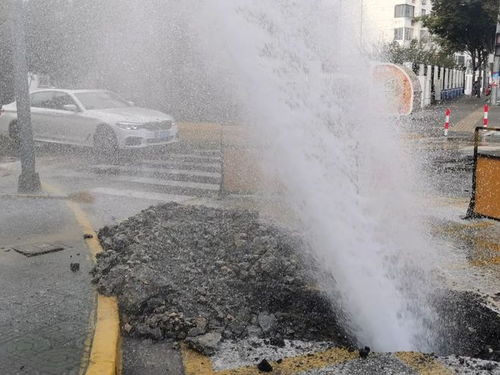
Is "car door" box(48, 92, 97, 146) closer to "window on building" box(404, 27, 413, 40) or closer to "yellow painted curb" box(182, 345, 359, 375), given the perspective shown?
"yellow painted curb" box(182, 345, 359, 375)

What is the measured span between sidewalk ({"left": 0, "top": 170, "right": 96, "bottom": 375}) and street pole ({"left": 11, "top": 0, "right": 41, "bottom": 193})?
160cm

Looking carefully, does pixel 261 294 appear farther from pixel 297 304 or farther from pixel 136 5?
pixel 136 5

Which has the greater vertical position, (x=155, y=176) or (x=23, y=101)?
(x=23, y=101)

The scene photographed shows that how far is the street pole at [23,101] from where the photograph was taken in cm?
762

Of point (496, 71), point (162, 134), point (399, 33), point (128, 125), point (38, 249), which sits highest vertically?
point (399, 33)

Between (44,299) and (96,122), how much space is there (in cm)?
875

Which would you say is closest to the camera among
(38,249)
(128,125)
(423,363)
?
(423,363)

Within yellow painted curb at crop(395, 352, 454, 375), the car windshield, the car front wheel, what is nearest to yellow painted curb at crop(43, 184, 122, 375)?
yellow painted curb at crop(395, 352, 454, 375)

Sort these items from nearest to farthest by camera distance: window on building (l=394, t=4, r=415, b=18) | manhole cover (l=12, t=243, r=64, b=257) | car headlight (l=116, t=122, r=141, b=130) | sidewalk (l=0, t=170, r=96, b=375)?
sidewalk (l=0, t=170, r=96, b=375)
manhole cover (l=12, t=243, r=64, b=257)
car headlight (l=116, t=122, r=141, b=130)
window on building (l=394, t=4, r=415, b=18)

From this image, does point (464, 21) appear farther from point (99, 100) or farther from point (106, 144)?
point (106, 144)

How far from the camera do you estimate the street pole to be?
25.0 ft

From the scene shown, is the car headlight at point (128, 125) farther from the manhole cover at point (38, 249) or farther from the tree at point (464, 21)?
the tree at point (464, 21)

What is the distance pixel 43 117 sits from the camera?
536 inches

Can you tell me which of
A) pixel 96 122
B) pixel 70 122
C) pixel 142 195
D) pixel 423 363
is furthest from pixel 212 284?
pixel 70 122
